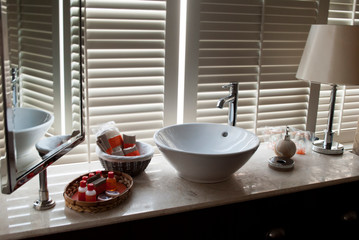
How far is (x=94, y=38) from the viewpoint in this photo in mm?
1610

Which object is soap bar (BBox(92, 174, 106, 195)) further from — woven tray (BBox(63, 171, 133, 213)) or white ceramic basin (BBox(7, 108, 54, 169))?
white ceramic basin (BBox(7, 108, 54, 169))

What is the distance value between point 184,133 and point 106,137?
339 mm

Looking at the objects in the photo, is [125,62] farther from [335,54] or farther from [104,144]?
[335,54]

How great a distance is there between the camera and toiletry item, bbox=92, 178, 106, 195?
132 cm

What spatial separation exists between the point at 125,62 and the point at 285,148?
29.8 inches

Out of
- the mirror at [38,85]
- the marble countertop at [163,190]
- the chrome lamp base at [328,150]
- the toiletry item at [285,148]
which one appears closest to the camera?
the mirror at [38,85]

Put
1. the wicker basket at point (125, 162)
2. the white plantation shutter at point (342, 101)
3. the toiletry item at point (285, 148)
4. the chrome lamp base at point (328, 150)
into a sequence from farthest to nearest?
the white plantation shutter at point (342, 101) < the chrome lamp base at point (328, 150) < the toiletry item at point (285, 148) < the wicker basket at point (125, 162)

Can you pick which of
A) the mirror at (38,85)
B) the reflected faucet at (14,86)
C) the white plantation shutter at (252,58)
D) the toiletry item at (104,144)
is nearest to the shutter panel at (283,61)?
the white plantation shutter at (252,58)

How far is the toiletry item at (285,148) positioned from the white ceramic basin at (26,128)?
3.20ft

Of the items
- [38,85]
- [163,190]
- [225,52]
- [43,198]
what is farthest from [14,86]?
[225,52]

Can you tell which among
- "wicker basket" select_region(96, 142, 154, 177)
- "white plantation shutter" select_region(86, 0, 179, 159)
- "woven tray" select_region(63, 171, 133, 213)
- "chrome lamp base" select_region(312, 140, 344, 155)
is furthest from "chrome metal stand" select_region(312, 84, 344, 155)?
"woven tray" select_region(63, 171, 133, 213)

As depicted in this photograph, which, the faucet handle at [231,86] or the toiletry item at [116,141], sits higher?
the faucet handle at [231,86]

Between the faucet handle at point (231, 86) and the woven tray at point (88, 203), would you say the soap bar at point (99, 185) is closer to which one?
the woven tray at point (88, 203)

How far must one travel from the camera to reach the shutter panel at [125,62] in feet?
5.31
